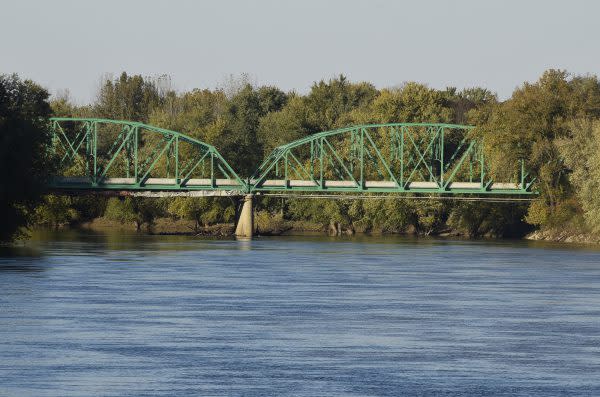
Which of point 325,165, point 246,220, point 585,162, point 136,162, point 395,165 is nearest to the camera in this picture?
point 585,162

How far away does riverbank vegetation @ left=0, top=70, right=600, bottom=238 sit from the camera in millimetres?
126000

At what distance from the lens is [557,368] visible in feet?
116

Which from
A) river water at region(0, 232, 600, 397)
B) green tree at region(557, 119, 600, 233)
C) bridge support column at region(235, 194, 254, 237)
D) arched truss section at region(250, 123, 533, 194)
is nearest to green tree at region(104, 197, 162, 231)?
arched truss section at region(250, 123, 533, 194)

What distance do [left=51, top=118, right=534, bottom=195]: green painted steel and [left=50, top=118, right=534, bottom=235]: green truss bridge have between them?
11 centimetres

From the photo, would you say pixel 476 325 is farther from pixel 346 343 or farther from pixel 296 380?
pixel 296 380

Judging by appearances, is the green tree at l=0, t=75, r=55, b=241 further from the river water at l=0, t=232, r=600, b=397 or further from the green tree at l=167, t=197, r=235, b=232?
the green tree at l=167, t=197, r=235, b=232

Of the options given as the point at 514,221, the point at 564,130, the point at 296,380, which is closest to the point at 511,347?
the point at 296,380

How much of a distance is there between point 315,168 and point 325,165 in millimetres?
1343

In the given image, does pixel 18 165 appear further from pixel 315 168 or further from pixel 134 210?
pixel 315 168

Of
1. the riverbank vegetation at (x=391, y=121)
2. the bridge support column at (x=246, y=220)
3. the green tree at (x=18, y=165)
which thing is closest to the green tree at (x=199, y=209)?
the riverbank vegetation at (x=391, y=121)

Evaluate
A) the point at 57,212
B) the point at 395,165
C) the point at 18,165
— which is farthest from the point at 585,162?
the point at 57,212

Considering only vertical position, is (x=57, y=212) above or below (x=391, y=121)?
below

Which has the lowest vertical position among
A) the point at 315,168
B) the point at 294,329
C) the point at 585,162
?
the point at 294,329

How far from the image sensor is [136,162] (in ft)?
461
